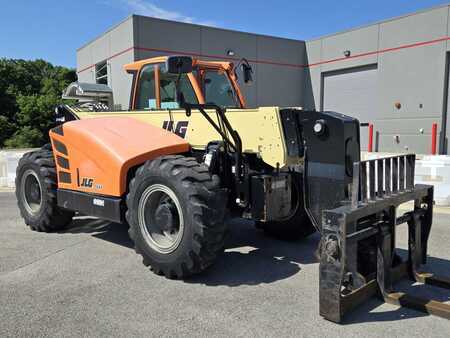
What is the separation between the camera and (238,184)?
462 centimetres

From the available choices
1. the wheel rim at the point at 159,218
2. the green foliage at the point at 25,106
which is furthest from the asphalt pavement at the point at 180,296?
the green foliage at the point at 25,106

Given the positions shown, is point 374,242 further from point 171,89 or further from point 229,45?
point 229,45

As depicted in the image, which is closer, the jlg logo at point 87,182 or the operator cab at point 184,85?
the jlg logo at point 87,182

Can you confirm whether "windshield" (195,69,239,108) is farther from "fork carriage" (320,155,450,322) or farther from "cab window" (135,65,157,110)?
"fork carriage" (320,155,450,322)

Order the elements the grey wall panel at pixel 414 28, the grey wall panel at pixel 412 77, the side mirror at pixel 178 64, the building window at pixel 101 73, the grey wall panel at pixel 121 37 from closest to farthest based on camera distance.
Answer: the side mirror at pixel 178 64, the grey wall panel at pixel 414 28, the grey wall panel at pixel 412 77, the grey wall panel at pixel 121 37, the building window at pixel 101 73

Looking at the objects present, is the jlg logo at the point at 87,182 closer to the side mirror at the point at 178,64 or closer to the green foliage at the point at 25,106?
the side mirror at the point at 178,64

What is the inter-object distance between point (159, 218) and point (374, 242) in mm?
2122

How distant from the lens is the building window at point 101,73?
2056cm

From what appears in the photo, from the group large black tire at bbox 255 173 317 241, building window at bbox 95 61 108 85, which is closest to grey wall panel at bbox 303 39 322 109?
building window at bbox 95 61 108 85

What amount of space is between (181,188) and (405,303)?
222 centimetres

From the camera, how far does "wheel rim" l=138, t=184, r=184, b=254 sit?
175 inches

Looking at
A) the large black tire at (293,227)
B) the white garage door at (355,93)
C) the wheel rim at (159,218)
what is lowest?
the large black tire at (293,227)

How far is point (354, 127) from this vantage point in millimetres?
4441

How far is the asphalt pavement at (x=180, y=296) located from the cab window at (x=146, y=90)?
1.85m
